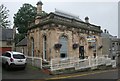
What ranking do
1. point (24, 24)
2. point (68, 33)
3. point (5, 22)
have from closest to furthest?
point (68, 33) → point (5, 22) → point (24, 24)

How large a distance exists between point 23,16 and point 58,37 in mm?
42268

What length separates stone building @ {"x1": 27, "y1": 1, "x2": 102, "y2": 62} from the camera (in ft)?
85.6

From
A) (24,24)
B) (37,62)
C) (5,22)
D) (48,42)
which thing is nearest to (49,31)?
(48,42)

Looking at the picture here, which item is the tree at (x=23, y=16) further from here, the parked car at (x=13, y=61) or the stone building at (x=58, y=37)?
the parked car at (x=13, y=61)

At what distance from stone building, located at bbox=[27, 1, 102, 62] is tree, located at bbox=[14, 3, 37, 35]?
35545 mm

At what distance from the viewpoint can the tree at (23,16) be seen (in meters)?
66.1

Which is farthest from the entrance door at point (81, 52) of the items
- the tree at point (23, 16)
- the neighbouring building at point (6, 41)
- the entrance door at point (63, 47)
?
the tree at point (23, 16)

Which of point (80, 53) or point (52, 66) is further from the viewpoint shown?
point (80, 53)

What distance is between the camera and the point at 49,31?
26062mm

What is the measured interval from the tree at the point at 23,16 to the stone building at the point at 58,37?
35.5 m

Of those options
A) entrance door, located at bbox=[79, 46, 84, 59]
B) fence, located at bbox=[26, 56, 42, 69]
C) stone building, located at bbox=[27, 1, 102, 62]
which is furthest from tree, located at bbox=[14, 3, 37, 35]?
fence, located at bbox=[26, 56, 42, 69]

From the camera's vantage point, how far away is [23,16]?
67000mm

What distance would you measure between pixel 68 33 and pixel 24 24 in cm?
4052

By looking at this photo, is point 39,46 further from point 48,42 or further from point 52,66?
point 52,66
